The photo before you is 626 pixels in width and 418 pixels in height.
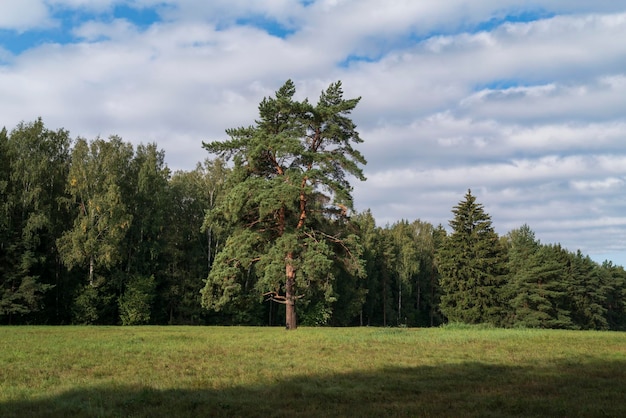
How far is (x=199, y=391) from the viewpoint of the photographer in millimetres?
11500

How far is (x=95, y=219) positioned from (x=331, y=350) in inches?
1517

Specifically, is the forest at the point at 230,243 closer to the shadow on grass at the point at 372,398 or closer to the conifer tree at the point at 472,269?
the conifer tree at the point at 472,269

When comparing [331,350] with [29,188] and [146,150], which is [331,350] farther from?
[146,150]

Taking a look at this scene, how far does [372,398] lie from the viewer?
1092cm

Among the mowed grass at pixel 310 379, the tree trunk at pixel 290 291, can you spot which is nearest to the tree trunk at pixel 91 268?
the tree trunk at pixel 290 291

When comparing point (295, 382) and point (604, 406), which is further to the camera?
point (295, 382)

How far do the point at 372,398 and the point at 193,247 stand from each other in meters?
55.4

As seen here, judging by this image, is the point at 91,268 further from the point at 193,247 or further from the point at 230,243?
the point at 230,243

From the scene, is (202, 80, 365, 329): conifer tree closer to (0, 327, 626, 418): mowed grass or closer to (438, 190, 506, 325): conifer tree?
(0, 327, 626, 418): mowed grass

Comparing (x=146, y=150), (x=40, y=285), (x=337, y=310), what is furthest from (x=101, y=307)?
(x=337, y=310)

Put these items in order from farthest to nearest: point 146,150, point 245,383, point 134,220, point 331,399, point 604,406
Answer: point 146,150
point 134,220
point 245,383
point 331,399
point 604,406

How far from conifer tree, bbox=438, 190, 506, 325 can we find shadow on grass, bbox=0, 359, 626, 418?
1861 inches

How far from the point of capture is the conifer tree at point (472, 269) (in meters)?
59.5

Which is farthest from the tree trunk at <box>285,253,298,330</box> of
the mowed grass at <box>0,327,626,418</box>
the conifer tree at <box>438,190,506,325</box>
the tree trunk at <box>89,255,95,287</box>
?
the conifer tree at <box>438,190,506,325</box>
